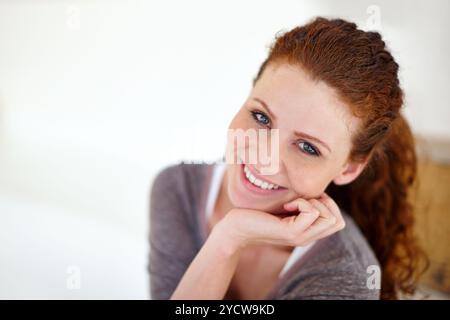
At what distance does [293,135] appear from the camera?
0.65 m

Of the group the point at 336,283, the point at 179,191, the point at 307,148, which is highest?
the point at 307,148

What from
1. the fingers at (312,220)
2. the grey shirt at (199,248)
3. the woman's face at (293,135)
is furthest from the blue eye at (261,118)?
the grey shirt at (199,248)

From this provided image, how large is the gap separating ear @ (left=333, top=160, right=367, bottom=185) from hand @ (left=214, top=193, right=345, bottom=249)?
0.04m

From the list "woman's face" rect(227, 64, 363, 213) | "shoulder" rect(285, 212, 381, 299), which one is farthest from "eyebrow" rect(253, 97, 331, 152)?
"shoulder" rect(285, 212, 381, 299)

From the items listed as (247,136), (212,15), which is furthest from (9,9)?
(247,136)

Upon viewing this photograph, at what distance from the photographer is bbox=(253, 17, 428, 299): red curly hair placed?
623 mm

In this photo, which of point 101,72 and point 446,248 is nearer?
point 101,72

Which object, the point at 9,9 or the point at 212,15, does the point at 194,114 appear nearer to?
the point at 212,15

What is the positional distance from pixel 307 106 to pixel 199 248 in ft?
1.19

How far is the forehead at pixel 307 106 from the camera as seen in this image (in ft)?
2.06

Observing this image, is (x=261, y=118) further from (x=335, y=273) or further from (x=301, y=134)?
(x=335, y=273)

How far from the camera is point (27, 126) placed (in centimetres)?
85

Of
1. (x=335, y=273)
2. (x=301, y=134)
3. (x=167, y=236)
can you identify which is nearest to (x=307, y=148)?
(x=301, y=134)

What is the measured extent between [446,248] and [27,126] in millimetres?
890
